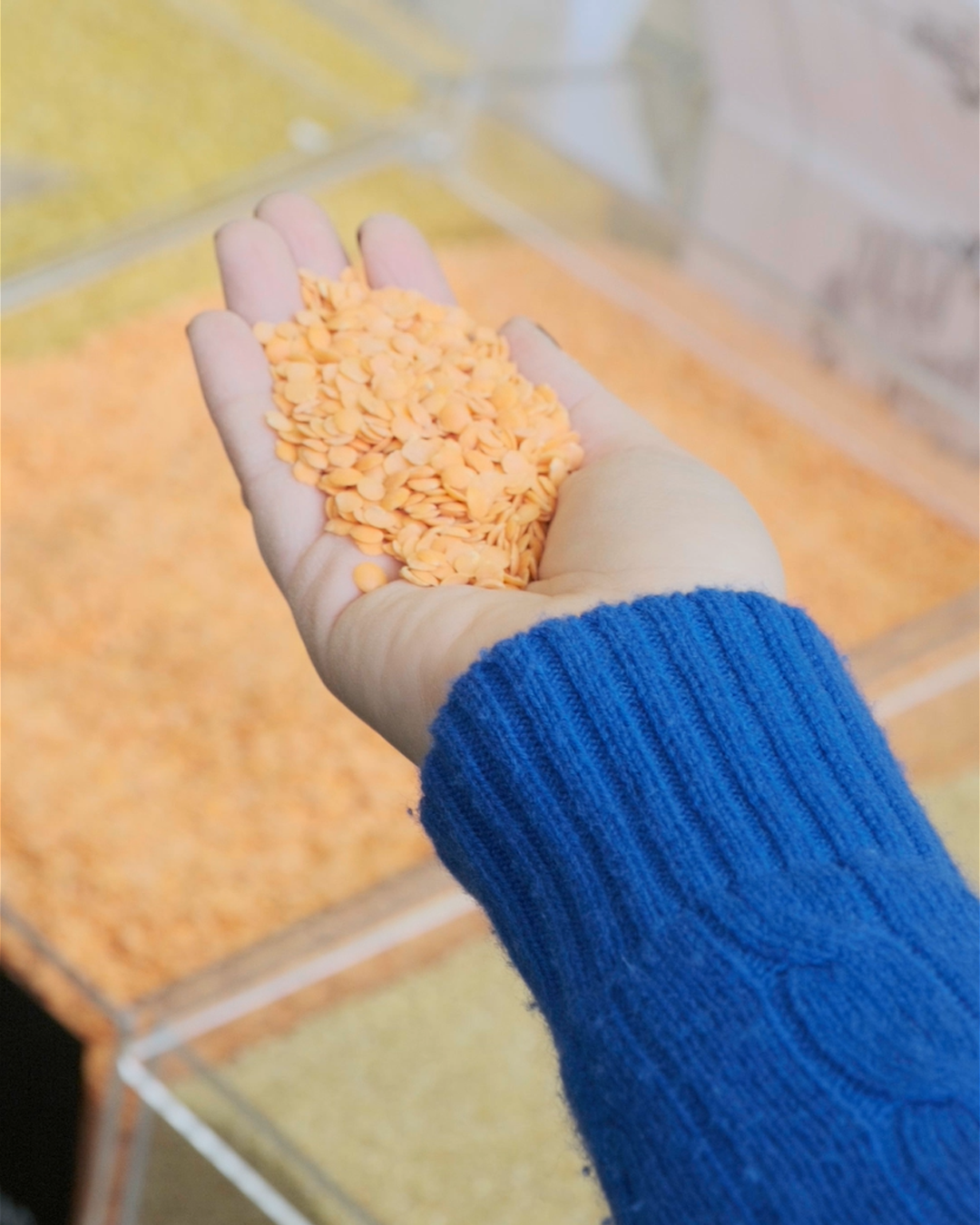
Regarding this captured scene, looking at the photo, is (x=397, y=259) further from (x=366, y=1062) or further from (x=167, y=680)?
(x=366, y=1062)

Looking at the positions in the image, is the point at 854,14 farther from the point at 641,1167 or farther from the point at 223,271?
the point at 641,1167

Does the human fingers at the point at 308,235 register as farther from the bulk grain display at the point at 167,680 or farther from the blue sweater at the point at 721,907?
the blue sweater at the point at 721,907

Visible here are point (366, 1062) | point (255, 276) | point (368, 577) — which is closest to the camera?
point (368, 577)

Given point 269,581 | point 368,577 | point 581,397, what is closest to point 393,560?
point 368,577

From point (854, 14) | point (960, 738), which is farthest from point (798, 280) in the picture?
point (960, 738)

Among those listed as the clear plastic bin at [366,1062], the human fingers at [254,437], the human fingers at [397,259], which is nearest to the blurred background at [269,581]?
the clear plastic bin at [366,1062]

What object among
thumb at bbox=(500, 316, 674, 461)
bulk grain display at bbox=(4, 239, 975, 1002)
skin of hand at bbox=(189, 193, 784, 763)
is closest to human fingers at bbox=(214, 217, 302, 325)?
skin of hand at bbox=(189, 193, 784, 763)
